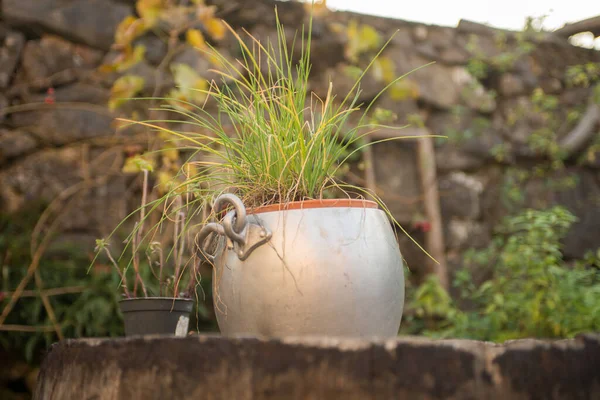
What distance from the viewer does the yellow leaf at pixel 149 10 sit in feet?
10.1

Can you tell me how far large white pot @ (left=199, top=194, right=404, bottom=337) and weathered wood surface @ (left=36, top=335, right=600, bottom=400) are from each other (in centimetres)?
22

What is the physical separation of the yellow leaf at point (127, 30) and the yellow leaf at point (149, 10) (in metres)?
0.05

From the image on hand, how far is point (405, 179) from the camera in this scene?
11.7 feet

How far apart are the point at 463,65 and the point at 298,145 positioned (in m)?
2.92

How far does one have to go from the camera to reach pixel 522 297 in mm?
2893

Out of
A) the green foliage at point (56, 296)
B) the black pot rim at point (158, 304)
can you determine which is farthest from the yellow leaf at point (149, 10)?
the black pot rim at point (158, 304)

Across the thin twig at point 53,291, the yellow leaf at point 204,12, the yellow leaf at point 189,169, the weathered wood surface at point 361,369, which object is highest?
the yellow leaf at point 204,12

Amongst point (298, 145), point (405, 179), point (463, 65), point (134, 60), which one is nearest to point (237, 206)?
point (298, 145)

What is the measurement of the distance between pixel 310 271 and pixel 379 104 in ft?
8.68

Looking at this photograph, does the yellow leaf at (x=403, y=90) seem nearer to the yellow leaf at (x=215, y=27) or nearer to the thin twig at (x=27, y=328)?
the yellow leaf at (x=215, y=27)

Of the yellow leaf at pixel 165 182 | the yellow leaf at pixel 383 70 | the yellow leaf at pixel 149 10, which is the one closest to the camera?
the yellow leaf at pixel 165 182

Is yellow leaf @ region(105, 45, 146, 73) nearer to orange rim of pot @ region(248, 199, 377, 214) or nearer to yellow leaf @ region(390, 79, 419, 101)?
yellow leaf @ region(390, 79, 419, 101)

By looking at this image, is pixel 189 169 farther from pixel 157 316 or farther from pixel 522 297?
pixel 522 297

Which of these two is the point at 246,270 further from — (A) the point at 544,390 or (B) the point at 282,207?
(A) the point at 544,390
